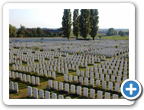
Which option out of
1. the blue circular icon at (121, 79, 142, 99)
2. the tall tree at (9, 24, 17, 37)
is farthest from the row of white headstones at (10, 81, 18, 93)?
the tall tree at (9, 24, 17, 37)

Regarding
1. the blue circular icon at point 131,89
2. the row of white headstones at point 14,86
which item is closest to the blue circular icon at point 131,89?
the blue circular icon at point 131,89

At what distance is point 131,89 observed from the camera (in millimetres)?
3945

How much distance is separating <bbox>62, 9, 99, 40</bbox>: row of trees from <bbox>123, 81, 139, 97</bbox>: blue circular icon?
109 feet

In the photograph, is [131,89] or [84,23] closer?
[131,89]

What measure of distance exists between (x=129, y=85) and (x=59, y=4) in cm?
301

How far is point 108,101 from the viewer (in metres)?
4.52

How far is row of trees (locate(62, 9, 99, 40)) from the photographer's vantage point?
121ft

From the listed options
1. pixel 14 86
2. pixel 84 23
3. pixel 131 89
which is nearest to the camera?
pixel 131 89


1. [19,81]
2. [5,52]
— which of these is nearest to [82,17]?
[19,81]

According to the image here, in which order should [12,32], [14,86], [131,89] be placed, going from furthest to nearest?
[12,32] < [14,86] < [131,89]

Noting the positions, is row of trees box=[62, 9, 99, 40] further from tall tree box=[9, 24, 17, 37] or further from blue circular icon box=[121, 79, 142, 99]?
blue circular icon box=[121, 79, 142, 99]

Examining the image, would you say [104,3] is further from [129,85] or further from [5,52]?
[5,52]

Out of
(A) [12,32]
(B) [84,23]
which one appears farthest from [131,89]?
(A) [12,32]

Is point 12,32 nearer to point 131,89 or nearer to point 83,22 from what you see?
point 83,22
